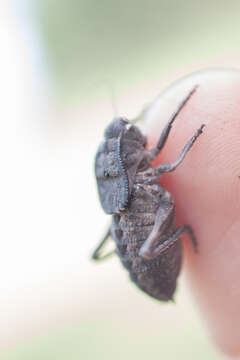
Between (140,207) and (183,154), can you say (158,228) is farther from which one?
(183,154)


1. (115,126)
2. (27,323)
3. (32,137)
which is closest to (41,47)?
(32,137)

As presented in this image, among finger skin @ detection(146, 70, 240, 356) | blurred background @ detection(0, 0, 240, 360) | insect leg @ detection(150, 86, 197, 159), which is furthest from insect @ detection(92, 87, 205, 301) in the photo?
blurred background @ detection(0, 0, 240, 360)

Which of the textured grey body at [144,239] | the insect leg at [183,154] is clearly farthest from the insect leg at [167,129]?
the textured grey body at [144,239]

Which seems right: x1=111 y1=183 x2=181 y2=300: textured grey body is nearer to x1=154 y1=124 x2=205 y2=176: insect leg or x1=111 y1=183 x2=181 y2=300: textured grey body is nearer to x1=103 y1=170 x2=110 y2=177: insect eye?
x1=154 y1=124 x2=205 y2=176: insect leg

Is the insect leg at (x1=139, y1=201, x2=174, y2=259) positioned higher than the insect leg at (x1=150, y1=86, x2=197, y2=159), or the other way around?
the insect leg at (x1=150, y1=86, x2=197, y2=159)

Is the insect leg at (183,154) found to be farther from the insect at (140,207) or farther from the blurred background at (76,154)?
the blurred background at (76,154)

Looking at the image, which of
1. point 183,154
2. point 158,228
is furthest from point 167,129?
point 158,228
